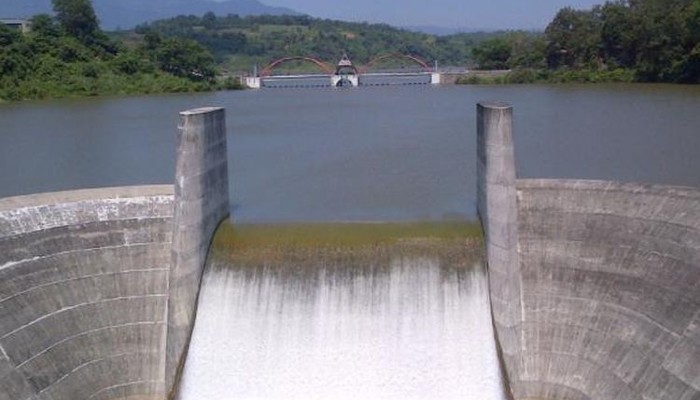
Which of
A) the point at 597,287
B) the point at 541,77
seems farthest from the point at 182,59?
the point at 597,287

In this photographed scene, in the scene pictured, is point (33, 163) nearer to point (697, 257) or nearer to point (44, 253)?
point (44, 253)

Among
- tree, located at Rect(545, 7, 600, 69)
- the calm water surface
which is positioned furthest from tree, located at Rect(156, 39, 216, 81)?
tree, located at Rect(545, 7, 600, 69)

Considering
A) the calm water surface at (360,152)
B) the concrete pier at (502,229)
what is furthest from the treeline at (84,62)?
the concrete pier at (502,229)

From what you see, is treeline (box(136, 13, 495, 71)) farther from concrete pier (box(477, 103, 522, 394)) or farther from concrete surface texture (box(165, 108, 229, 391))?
concrete pier (box(477, 103, 522, 394))

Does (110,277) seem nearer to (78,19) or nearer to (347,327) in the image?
(347,327)

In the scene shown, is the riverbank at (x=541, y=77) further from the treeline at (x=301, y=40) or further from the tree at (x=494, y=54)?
the treeline at (x=301, y=40)

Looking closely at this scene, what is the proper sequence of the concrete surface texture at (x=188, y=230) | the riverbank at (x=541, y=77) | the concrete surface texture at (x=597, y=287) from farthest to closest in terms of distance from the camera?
the riverbank at (x=541, y=77) → the concrete surface texture at (x=188, y=230) → the concrete surface texture at (x=597, y=287)

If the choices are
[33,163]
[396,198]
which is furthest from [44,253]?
[33,163]
